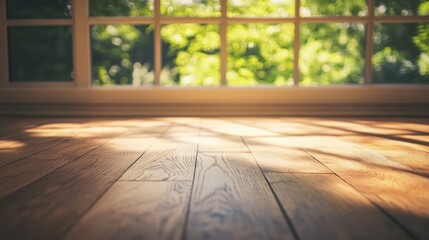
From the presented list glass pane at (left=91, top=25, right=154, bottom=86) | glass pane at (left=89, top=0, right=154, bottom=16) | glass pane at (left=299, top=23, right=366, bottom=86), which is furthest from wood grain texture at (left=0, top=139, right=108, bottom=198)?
glass pane at (left=299, top=23, right=366, bottom=86)

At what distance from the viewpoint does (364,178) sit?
1.06 meters

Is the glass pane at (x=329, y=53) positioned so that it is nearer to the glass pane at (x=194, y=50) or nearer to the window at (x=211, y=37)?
the window at (x=211, y=37)

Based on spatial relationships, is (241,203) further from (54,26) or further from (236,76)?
(236,76)

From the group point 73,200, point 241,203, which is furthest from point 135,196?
point 241,203

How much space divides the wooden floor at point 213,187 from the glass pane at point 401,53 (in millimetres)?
1825

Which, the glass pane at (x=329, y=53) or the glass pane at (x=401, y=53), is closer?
the glass pane at (x=401, y=53)

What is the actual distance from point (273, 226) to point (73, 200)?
0.50 m

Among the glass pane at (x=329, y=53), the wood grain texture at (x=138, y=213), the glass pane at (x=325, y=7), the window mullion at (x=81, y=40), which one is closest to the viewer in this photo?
the wood grain texture at (x=138, y=213)

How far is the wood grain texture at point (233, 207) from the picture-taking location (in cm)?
66

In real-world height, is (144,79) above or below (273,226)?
above

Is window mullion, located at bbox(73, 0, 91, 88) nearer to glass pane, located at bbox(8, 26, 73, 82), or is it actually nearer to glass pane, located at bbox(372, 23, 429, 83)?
glass pane, located at bbox(8, 26, 73, 82)

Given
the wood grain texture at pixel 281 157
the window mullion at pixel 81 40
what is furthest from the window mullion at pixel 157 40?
the wood grain texture at pixel 281 157

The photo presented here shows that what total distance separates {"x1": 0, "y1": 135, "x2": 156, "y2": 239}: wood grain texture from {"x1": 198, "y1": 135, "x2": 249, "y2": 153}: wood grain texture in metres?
0.36

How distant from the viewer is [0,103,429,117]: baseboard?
303 centimetres
